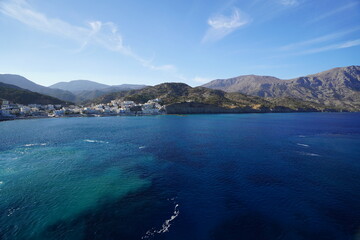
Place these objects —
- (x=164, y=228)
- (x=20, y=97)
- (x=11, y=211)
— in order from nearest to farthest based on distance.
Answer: (x=164, y=228) < (x=11, y=211) < (x=20, y=97)

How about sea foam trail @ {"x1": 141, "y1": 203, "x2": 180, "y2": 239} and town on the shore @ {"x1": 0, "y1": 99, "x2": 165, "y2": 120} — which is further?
town on the shore @ {"x1": 0, "y1": 99, "x2": 165, "y2": 120}

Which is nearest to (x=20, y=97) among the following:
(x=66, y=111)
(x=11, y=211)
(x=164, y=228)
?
(x=66, y=111)

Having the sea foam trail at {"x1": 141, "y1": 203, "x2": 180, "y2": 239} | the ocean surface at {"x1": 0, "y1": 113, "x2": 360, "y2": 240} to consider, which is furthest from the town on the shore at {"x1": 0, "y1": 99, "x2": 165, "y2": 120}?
the sea foam trail at {"x1": 141, "y1": 203, "x2": 180, "y2": 239}

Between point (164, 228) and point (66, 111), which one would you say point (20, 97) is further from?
point (164, 228)

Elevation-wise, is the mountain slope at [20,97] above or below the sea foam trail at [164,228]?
above

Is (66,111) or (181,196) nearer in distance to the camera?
(181,196)

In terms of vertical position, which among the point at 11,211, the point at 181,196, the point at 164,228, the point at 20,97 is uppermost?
the point at 20,97

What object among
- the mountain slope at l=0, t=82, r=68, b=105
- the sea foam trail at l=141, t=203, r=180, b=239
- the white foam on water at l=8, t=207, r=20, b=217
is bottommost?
the white foam on water at l=8, t=207, r=20, b=217

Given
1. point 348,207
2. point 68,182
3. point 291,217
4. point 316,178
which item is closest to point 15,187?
point 68,182

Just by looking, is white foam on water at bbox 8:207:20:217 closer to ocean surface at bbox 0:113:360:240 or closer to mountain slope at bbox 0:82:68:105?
ocean surface at bbox 0:113:360:240

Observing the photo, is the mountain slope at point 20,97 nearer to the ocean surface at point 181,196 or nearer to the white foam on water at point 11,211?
the ocean surface at point 181,196

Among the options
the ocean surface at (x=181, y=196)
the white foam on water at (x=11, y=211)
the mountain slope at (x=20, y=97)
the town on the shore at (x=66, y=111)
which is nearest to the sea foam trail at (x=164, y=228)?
the ocean surface at (x=181, y=196)
